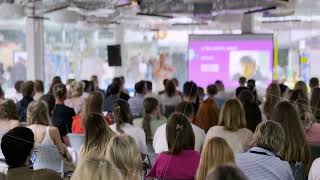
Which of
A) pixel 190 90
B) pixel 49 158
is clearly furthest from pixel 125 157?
pixel 190 90

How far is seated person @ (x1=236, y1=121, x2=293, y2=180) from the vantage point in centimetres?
309

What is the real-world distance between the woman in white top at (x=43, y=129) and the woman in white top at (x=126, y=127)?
497 millimetres

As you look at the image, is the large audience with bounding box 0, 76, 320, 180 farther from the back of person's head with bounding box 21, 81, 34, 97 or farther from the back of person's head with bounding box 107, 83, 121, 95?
the back of person's head with bounding box 107, 83, 121, 95

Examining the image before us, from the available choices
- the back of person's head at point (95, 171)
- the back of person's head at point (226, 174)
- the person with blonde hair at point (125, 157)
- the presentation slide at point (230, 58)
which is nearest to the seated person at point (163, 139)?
the person with blonde hair at point (125, 157)

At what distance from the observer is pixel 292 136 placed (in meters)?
3.99

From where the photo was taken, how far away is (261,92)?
11.0 metres

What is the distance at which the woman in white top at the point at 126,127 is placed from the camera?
4.69 m

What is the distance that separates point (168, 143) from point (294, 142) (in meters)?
0.97

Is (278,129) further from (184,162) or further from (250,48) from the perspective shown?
(250,48)

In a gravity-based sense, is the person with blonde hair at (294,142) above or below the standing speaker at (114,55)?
below

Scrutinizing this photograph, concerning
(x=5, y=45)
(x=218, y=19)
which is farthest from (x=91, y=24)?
(x=218, y=19)

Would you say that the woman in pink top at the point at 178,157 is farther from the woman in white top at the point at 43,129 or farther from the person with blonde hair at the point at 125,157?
the woman in white top at the point at 43,129

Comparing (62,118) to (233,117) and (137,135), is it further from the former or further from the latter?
(233,117)

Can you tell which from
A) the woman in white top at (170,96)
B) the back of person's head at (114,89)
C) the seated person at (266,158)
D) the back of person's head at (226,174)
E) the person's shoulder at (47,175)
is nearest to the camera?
the back of person's head at (226,174)
